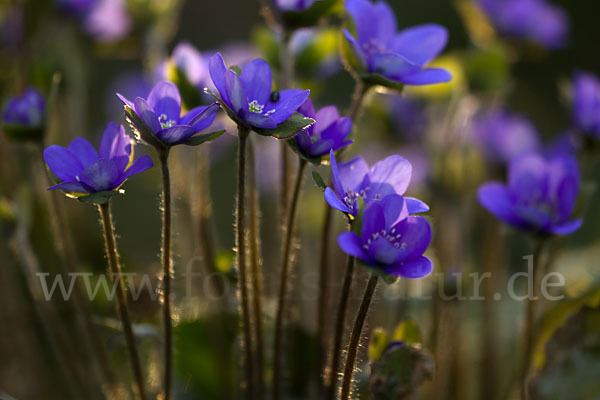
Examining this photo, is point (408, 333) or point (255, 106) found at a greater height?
point (255, 106)

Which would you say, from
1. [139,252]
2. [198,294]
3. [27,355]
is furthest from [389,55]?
[139,252]

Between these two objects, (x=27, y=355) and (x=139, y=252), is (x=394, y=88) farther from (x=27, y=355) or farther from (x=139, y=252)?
(x=139, y=252)

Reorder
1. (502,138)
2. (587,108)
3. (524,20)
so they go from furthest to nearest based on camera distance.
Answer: (524,20) < (502,138) < (587,108)

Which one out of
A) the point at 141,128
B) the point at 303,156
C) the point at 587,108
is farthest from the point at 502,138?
the point at 141,128

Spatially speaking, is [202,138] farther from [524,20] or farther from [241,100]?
[524,20]

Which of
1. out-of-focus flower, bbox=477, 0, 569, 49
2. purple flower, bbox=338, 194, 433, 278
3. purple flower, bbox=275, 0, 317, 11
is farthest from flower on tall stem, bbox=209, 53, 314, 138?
out-of-focus flower, bbox=477, 0, 569, 49

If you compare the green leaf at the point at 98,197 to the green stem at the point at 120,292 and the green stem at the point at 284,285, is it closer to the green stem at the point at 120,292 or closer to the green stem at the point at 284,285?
the green stem at the point at 120,292
